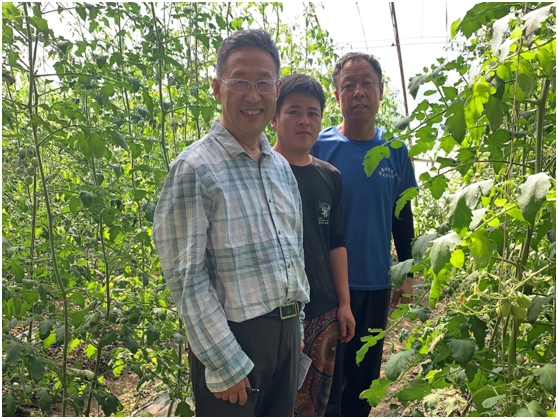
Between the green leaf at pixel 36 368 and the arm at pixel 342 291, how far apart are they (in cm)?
121

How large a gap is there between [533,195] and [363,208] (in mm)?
1496

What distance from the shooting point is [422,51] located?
663cm

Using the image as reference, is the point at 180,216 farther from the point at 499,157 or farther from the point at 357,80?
the point at 357,80

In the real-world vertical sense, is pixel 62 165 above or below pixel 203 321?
above

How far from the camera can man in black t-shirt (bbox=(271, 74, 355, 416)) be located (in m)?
Answer: 2.02

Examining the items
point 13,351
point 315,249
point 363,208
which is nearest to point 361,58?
point 363,208

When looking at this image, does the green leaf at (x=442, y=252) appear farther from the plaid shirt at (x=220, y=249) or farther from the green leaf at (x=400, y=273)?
the plaid shirt at (x=220, y=249)

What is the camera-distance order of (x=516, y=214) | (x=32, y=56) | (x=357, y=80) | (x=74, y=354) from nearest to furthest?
(x=516, y=214) < (x=32, y=56) < (x=357, y=80) < (x=74, y=354)

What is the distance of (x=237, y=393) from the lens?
1.38 m

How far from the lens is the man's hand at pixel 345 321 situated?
2.09 metres

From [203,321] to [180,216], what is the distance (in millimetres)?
313

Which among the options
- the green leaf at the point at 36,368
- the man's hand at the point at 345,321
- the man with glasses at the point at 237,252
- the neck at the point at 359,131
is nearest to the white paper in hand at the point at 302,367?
the man with glasses at the point at 237,252

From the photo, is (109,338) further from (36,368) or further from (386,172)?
(386,172)

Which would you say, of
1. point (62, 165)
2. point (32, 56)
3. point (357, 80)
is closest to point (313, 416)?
point (357, 80)
